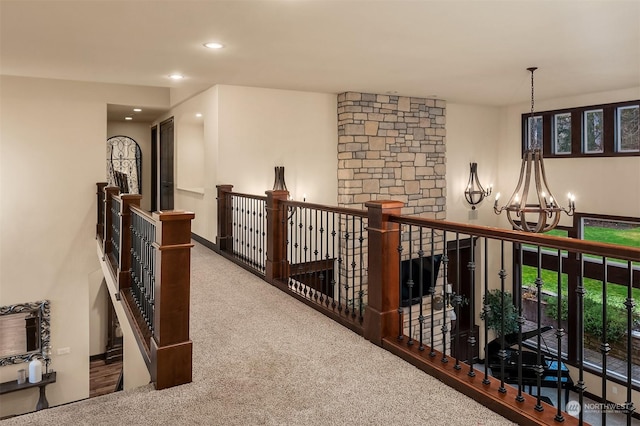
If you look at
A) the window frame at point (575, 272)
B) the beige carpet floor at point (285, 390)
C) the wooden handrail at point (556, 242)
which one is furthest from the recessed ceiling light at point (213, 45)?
the window frame at point (575, 272)

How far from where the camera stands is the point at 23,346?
7.34m

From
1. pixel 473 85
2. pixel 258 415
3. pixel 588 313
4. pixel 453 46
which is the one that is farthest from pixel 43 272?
pixel 588 313

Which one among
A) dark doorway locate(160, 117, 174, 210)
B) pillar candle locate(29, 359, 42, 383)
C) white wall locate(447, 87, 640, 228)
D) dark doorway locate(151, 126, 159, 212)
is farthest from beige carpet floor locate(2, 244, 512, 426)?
dark doorway locate(151, 126, 159, 212)

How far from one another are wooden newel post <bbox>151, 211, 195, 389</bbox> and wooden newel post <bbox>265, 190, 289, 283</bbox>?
212 centimetres

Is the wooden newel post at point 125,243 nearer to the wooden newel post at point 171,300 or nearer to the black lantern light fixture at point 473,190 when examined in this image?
the wooden newel post at point 171,300

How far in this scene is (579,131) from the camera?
760 cm

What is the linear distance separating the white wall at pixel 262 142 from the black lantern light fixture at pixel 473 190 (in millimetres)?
3005

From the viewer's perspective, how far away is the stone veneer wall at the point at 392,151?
23.1ft

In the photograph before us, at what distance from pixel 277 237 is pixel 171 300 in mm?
2222

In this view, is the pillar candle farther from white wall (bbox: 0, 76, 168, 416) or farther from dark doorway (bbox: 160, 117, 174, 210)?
dark doorway (bbox: 160, 117, 174, 210)

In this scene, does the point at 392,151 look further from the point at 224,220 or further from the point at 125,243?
the point at 125,243

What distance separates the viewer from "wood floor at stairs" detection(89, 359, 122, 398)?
7832mm

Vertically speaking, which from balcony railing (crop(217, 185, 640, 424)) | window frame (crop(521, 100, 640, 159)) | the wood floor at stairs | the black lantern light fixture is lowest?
the wood floor at stairs

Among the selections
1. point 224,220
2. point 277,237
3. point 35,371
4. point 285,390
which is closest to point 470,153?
point 224,220
